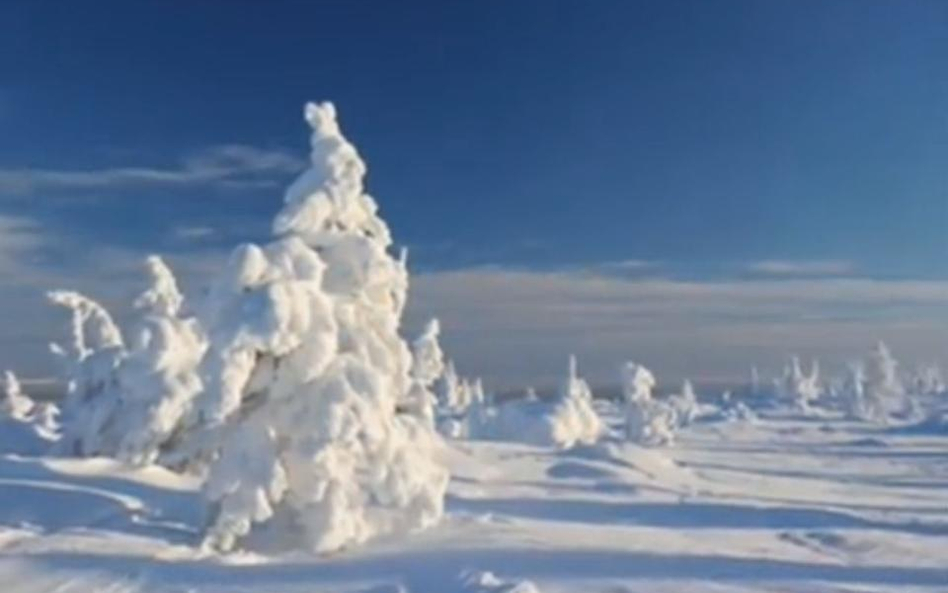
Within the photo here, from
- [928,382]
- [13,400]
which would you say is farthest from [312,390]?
[928,382]

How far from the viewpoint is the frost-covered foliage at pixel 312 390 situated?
67.8ft

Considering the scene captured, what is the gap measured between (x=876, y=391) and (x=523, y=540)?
4279 inches

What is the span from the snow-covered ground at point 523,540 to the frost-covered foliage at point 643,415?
80.2 feet

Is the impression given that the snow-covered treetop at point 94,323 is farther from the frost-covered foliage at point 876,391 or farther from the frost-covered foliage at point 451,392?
the frost-covered foliage at point 876,391

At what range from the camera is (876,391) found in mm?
125250

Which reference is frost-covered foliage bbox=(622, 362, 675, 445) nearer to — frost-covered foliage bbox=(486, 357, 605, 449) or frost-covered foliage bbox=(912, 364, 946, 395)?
frost-covered foliage bbox=(486, 357, 605, 449)

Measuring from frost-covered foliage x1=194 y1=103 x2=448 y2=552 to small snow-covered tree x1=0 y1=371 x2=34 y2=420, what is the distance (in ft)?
147

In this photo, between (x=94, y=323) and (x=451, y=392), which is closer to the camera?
(x=94, y=323)

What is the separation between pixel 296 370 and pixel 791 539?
13267 millimetres

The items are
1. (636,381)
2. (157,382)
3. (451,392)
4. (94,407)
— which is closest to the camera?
(157,382)

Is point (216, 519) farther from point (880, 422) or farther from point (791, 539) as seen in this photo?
point (880, 422)

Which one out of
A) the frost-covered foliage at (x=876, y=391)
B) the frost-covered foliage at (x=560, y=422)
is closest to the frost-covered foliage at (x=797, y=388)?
the frost-covered foliage at (x=876, y=391)

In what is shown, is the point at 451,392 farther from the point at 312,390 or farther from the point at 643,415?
the point at 312,390

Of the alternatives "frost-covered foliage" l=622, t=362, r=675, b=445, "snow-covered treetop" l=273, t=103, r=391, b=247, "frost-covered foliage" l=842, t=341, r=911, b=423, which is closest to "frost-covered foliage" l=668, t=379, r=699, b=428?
"frost-covered foliage" l=842, t=341, r=911, b=423
